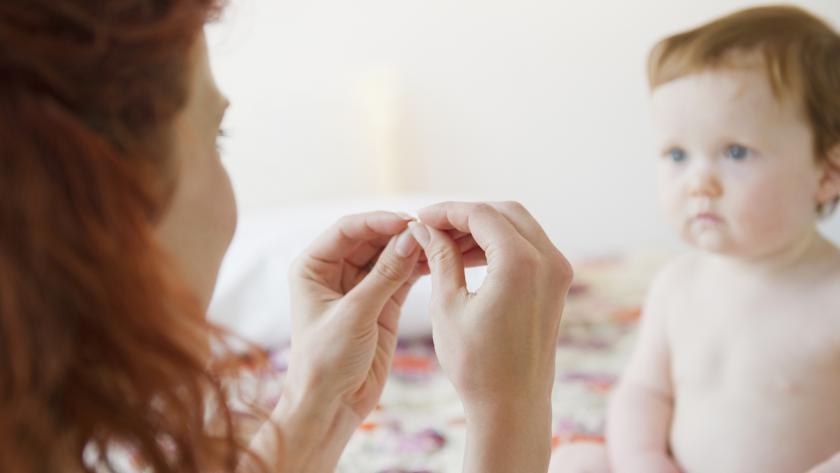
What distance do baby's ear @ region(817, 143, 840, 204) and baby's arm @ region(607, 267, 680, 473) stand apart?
233 mm

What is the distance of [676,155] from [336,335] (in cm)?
53

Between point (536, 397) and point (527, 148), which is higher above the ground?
point (536, 397)

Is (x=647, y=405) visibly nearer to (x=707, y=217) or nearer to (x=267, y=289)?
(x=707, y=217)

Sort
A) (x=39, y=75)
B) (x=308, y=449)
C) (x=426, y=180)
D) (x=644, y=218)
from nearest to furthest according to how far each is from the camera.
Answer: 1. (x=39, y=75)
2. (x=308, y=449)
3. (x=644, y=218)
4. (x=426, y=180)

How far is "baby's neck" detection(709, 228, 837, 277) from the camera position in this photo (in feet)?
3.65

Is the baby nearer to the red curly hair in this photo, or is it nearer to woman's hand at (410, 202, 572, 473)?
woman's hand at (410, 202, 572, 473)

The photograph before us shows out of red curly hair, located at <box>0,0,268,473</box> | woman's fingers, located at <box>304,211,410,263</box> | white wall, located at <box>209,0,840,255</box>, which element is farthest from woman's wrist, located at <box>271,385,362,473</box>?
white wall, located at <box>209,0,840,255</box>

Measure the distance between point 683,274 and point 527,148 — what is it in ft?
4.36

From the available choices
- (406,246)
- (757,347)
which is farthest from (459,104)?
(406,246)

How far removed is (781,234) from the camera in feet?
3.59

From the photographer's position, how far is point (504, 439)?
2.44 ft

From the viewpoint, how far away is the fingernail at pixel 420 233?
860 mm

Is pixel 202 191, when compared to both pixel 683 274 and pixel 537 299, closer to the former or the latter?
pixel 537 299

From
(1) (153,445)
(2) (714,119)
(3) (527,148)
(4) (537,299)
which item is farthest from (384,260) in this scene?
(3) (527,148)
